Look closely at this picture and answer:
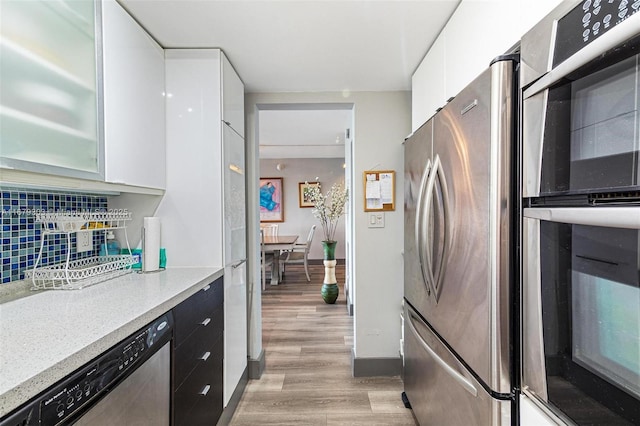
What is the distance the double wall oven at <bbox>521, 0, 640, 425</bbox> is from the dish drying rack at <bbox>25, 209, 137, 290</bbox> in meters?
1.78

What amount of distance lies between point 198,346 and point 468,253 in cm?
130

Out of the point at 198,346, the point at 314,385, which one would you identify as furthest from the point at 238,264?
the point at 314,385

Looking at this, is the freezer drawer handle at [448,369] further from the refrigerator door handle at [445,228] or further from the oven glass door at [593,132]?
the oven glass door at [593,132]

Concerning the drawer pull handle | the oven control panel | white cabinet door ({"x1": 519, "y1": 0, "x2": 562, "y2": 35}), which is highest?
white cabinet door ({"x1": 519, "y1": 0, "x2": 562, "y2": 35})

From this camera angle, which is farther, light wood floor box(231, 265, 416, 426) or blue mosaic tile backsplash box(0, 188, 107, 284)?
light wood floor box(231, 265, 416, 426)

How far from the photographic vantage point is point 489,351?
3.45 ft

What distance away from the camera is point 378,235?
8.45ft

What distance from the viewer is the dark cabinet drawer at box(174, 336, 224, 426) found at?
4.55ft

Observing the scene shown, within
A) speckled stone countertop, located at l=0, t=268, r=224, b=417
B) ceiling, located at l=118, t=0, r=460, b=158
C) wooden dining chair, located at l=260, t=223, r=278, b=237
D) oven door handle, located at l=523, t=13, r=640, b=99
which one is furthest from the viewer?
wooden dining chair, located at l=260, t=223, r=278, b=237

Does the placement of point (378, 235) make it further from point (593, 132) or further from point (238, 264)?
point (593, 132)

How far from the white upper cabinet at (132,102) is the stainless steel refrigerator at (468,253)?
1.46 m

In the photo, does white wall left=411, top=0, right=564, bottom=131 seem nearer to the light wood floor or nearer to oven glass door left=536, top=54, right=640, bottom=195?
oven glass door left=536, top=54, right=640, bottom=195

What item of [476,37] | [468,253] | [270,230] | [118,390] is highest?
[476,37]

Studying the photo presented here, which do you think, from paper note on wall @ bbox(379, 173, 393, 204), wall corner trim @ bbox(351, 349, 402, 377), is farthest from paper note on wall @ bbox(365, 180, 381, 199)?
wall corner trim @ bbox(351, 349, 402, 377)
